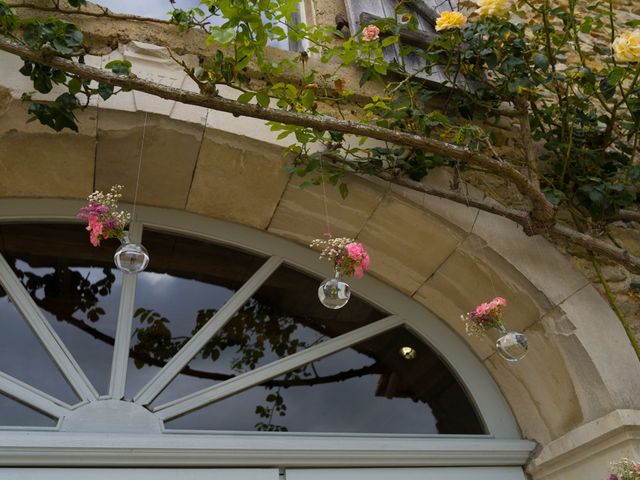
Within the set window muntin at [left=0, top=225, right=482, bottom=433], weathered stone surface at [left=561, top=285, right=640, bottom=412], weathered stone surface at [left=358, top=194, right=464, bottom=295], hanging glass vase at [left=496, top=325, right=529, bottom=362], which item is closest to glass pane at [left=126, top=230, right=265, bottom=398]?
window muntin at [left=0, top=225, right=482, bottom=433]

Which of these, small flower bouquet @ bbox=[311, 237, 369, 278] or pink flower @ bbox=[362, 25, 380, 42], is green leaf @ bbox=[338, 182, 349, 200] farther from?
pink flower @ bbox=[362, 25, 380, 42]

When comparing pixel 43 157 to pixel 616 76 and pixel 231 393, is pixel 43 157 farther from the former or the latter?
pixel 616 76

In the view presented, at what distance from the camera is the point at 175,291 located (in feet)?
8.97

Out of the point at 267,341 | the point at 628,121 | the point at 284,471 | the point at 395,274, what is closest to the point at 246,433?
the point at 284,471

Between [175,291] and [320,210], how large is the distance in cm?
66

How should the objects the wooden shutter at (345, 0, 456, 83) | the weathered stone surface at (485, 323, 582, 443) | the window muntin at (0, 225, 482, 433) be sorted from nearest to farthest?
the window muntin at (0, 225, 482, 433) → the weathered stone surface at (485, 323, 582, 443) → the wooden shutter at (345, 0, 456, 83)

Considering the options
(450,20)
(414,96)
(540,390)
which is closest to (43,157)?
(414,96)

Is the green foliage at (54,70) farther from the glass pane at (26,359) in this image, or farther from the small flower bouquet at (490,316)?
the small flower bouquet at (490,316)

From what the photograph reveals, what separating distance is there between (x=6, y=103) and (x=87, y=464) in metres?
1.24

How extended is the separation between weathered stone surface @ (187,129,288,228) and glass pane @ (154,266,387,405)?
0.30m

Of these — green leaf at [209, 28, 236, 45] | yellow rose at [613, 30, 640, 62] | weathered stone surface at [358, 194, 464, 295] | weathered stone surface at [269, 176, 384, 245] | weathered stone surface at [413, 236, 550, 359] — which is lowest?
weathered stone surface at [413, 236, 550, 359]

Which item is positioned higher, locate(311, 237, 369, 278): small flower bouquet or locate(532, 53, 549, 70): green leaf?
locate(532, 53, 549, 70): green leaf

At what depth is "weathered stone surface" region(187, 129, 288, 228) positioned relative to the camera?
258cm

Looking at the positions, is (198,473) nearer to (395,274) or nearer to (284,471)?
(284,471)
